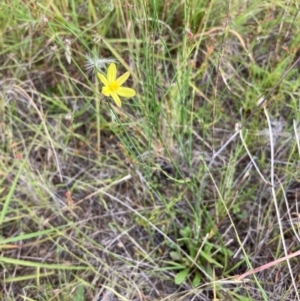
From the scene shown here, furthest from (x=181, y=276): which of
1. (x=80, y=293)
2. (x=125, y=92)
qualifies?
(x=125, y=92)

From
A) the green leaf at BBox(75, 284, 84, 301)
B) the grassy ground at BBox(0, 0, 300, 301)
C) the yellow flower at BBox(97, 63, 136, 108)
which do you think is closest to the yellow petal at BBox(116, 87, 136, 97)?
the yellow flower at BBox(97, 63, 136, 108)

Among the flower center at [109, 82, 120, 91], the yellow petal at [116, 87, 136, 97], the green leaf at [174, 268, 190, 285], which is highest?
the flower center at [109, 82, 120, 91]

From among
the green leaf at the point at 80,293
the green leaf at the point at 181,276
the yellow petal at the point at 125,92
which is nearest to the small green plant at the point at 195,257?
the green leaf at the point at 181,276

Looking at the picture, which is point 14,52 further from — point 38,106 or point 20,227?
point 20,227

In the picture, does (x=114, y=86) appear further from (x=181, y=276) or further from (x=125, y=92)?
(x=181, y=276)

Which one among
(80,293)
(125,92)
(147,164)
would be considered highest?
(125,92)

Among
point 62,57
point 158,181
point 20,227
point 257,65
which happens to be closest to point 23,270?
point 20,227

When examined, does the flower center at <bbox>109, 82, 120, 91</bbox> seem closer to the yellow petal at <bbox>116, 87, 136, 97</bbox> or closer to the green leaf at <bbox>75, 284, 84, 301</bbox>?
the yellow petal at <bbox>116, 87, 136, 97</bbox>
